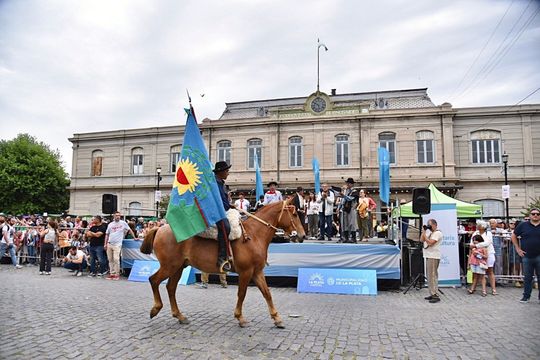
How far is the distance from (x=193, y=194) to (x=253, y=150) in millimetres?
26526

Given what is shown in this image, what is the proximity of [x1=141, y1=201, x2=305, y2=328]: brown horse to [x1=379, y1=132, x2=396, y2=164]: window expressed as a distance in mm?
24907

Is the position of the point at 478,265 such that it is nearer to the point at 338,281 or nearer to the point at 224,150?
the point at 338,281

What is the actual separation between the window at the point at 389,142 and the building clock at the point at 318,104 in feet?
18.1

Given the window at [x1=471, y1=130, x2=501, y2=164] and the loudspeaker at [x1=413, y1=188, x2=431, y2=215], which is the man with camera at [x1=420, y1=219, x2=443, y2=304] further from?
the window at [x1=471, y1=130, x2=501, y2=164]

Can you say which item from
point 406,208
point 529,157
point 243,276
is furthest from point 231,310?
point 529,157

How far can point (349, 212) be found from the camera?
12.7 meters

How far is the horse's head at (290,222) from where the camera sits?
732 cm

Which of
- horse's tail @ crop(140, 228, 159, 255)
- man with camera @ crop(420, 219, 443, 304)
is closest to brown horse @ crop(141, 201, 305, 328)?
horse's tail @ crop(140, 228, 159, 255)

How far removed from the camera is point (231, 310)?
8.09 metres

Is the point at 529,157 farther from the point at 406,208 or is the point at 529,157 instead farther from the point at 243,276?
the point at 243,276

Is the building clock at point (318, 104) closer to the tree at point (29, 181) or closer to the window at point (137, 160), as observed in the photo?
the window at point (137, 160)

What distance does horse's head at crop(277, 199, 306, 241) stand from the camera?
7.32m

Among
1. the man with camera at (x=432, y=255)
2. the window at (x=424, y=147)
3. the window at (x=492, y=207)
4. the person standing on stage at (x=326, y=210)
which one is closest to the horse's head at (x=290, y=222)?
the man with camera at (x=432, y=255)

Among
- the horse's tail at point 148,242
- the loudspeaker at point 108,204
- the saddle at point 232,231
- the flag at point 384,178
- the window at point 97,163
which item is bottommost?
the horse's tail at point 148,242
